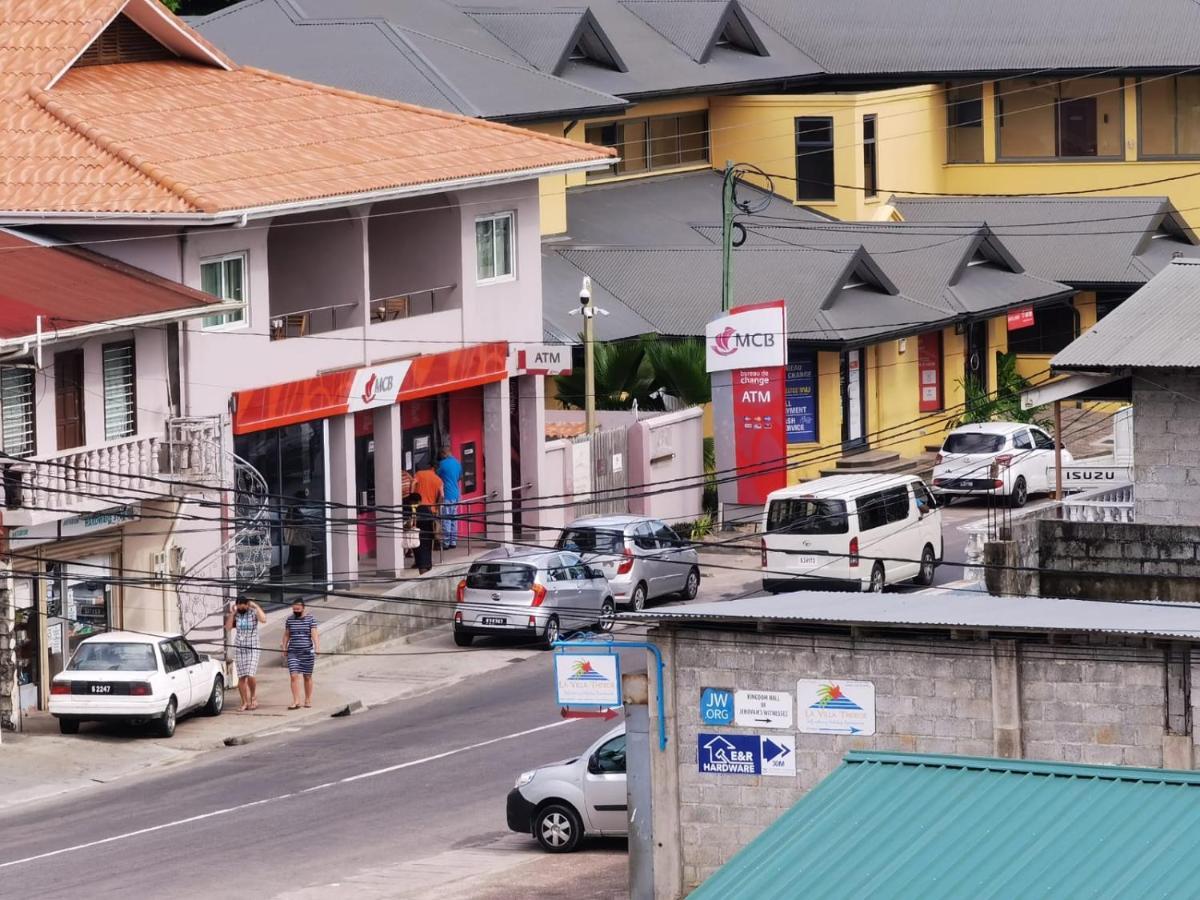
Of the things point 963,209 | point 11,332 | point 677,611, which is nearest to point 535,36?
point 963,209

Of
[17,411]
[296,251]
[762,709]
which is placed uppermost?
[296,251]

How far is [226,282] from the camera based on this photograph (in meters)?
42.8

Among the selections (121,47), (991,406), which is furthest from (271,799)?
(991,406)

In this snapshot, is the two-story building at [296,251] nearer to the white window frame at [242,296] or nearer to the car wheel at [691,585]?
the white window frame at [242,296]

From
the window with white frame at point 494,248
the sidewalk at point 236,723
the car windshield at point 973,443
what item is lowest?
the sidewalk at point 236,723

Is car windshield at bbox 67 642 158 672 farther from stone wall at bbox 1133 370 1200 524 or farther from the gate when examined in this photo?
the gate

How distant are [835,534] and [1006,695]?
19004 millimetres

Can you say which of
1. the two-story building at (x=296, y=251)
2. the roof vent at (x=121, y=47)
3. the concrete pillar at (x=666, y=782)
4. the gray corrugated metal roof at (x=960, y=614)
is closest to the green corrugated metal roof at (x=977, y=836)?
the gray corrugated metal roof at (x=960, y=614)

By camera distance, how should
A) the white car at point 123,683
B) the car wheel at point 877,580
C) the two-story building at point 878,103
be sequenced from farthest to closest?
the two-story building at point 878,103 → the car wheel at point 877,580 → the white car at point 123,683

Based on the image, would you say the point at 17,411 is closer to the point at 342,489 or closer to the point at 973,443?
the point at 342,489

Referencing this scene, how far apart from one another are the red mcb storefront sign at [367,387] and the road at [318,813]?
5930 mm

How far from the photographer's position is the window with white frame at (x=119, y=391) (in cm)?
3953

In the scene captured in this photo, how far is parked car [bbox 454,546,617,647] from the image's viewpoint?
4156cm

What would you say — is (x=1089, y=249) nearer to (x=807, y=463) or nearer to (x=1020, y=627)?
(x=807, y=463)
